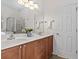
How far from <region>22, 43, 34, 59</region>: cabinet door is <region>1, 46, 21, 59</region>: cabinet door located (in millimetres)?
195

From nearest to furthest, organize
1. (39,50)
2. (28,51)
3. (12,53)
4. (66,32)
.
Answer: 1. (12,53)
2. (28,51)
3. (39,50)
4. (66,32)

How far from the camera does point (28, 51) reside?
2494 mm

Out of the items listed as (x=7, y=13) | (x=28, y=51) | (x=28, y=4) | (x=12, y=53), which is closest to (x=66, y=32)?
(x=28, y=4)

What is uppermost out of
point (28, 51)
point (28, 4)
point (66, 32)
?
point (28, 4)

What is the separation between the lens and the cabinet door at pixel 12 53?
5.65ft

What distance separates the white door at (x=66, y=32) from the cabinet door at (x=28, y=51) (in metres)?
2.05

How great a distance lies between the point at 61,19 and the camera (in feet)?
15.0

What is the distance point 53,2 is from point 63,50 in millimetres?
2079

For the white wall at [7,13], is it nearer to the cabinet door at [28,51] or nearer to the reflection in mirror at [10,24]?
the reflection in mirror at [10,24]

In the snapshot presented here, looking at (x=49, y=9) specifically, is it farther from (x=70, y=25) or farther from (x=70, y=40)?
(x=70, y=40)

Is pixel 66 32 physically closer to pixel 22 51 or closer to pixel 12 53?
pixel 22 51

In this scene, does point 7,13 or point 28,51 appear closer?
point 28,51

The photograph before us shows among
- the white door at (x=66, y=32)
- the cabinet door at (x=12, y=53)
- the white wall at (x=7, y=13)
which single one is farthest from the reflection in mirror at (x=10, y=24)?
the white door at (x=66, y=32)

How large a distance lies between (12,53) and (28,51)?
2.00 feet
